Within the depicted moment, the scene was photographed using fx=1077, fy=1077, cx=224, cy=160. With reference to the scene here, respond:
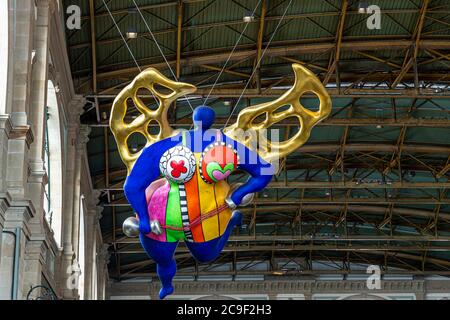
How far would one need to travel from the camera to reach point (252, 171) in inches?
603

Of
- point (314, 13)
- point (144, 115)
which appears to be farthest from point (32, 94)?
point (314, 13)

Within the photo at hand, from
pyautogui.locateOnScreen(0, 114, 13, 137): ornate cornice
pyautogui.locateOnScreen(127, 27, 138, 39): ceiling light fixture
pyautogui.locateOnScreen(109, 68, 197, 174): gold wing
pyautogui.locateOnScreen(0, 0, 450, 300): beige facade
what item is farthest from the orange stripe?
pyautogui.locateOnScreen(127, 27, 138, 39): ceiling light fixture

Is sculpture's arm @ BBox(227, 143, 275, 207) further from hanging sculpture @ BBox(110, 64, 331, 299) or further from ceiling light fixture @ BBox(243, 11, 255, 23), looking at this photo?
ceiling light fixture @ BBox(243, 11, 255, 23)

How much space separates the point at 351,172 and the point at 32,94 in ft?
80.3

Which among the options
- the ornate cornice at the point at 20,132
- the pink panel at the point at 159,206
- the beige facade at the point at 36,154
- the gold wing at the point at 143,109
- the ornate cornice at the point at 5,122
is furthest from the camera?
the ornate cornice at the point at 20,132

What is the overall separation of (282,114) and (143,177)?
7.51ft

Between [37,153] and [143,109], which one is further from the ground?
[37,153]

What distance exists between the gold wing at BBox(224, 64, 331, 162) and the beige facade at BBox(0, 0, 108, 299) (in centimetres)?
573

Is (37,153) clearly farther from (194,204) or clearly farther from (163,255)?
(194,204)

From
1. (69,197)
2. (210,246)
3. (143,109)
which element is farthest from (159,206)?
(69,197)

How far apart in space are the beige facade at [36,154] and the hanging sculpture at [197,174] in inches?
193

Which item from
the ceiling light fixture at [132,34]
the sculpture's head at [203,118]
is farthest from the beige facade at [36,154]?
the sculpture's head at [203,118]

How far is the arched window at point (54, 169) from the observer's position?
3064cm

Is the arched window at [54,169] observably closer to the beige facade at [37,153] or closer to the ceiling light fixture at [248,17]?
the beige facade at [37,153]
